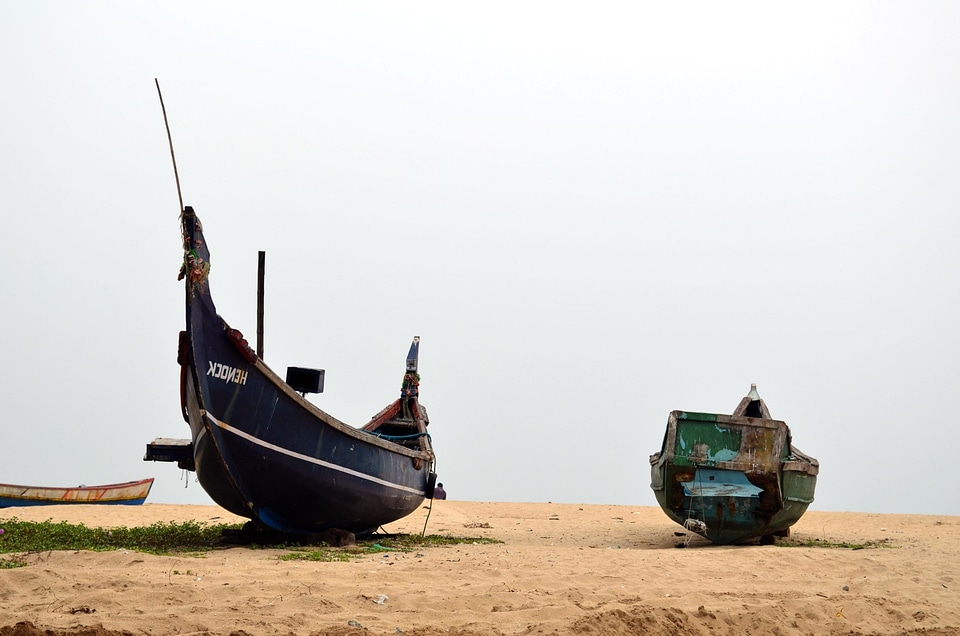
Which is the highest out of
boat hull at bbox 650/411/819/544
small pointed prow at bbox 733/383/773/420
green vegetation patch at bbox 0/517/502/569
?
small pointed prow at bbox 733/383/773/420

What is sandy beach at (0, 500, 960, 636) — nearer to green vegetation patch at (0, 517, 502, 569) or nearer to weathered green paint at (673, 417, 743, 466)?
green vegetation patch at (0, 517, 502, 569)

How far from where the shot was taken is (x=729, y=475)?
11.5 m

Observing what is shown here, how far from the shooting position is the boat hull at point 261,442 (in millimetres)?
9117

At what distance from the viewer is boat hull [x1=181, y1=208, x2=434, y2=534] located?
9117 mm

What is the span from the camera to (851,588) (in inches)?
318

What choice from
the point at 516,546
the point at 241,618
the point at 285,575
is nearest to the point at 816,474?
the point at 516,546

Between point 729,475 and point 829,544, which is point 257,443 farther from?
point 829,544

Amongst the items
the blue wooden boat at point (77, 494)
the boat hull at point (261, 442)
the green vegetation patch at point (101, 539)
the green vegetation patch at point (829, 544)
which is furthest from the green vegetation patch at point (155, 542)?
the blue wooden boat at point (77, 494)

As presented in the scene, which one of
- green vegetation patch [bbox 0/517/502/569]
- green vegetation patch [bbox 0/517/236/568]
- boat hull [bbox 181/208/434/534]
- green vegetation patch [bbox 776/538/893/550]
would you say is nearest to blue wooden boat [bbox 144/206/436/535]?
boat hull [bbox 181/208/434/534]

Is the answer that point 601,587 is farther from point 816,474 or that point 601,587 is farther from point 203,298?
point 816,474

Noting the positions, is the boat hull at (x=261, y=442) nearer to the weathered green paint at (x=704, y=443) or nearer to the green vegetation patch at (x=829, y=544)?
the weathered green paint at (x=704, y=443)

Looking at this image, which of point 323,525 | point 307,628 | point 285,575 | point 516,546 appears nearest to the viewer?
point 307,628

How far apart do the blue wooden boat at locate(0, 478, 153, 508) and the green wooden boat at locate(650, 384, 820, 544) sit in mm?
11855

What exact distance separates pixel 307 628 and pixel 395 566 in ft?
7.31
